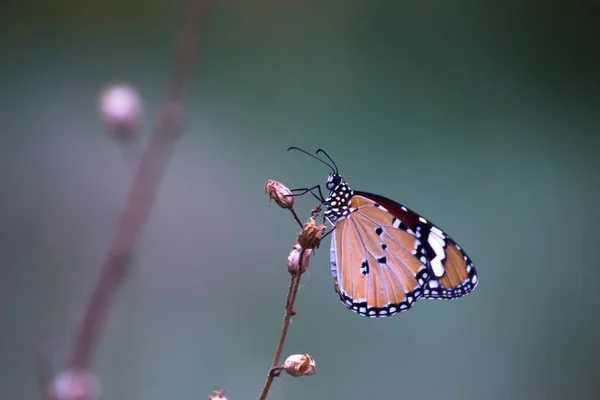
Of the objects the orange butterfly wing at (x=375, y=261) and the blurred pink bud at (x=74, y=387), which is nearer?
the blurred pink bud at (x=74, y=387)

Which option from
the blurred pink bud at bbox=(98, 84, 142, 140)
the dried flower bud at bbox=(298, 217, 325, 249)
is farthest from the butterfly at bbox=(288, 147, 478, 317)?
the blurred pink bud at bbox=(98, 84, 142, 140)

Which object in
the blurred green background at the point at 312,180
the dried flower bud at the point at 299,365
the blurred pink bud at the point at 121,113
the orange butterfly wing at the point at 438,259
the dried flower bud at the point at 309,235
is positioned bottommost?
the dried flower bud at the point at 299,365

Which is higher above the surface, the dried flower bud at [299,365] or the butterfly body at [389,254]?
the butterfly body at [389,254]

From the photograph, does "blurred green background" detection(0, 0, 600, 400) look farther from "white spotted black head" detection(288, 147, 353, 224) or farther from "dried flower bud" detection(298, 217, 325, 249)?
"dried flower bud" detection(298, 217, 325, 249)

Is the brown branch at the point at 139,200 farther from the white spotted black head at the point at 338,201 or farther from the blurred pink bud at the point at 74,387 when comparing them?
the white spotted black head at the point at 338,201

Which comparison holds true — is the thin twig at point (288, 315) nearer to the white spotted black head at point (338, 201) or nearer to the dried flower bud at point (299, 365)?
the dried flower bud at point (299, 365)

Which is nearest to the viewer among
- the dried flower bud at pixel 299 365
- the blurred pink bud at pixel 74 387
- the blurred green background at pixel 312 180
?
the blurred pink bud at pixel 74 387

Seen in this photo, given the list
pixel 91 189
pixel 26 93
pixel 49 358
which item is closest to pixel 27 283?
pixel 91 189

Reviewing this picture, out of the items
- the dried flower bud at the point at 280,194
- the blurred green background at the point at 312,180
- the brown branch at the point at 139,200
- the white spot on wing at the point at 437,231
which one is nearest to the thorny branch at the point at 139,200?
the brown branch at the point at 139,200

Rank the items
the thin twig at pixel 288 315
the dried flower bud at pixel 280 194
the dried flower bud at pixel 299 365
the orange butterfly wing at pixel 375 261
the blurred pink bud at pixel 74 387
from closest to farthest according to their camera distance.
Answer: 1. the blurred pink bud at pixel 74 387
2. the thin twig at pixel 288 315
3. the dried flower bud at pixel 299 365
4. the dried flower bud at pixel 280 194
5. the orange butterfly wing at pixel 375 261

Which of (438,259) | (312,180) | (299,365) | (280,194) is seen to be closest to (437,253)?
(438,259)
